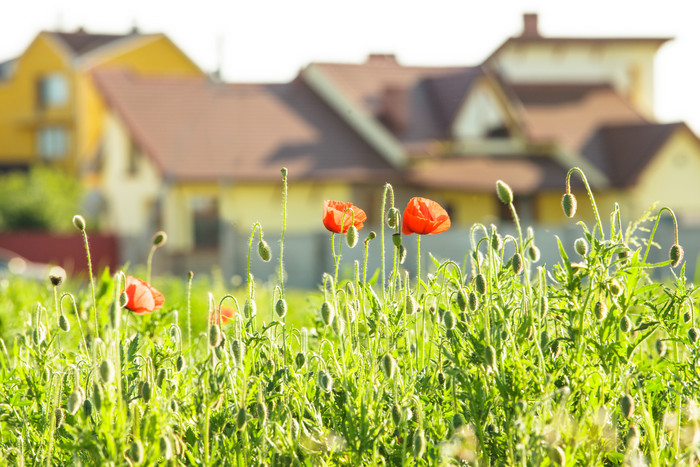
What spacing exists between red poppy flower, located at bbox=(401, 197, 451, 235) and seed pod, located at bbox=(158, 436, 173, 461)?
800mm

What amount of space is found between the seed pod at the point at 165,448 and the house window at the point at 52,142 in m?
40.8

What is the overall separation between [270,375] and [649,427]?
90 centimetres

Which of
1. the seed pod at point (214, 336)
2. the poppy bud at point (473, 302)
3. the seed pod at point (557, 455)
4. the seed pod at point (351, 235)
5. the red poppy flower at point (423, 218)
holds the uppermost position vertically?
the red poppy flower at point (423, 218)

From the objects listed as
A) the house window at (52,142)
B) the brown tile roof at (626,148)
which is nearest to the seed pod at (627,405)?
the brown tile roof at (626,148)

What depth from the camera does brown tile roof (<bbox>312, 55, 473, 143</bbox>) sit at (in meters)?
26.2

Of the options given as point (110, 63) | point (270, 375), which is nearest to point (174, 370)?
point (270, 375)

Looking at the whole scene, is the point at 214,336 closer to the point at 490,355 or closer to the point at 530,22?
the point at 490,355

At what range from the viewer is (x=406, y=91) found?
90.7 feet

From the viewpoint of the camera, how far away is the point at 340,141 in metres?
25.7

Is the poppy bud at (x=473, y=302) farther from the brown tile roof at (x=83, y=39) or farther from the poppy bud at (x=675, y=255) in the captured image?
the brown tile roof at (x=83, y=39)

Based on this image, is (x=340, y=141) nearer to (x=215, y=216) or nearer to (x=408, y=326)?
(x=215, y=216)

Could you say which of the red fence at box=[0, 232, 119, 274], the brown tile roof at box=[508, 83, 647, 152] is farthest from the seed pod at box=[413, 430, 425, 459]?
the red fence at box=[0, 232, 119, 274]

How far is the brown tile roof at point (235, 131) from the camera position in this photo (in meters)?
24.2

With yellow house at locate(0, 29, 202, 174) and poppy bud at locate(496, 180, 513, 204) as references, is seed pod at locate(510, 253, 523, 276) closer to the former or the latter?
poppy bud at locate(496, 180, 513, 204)
